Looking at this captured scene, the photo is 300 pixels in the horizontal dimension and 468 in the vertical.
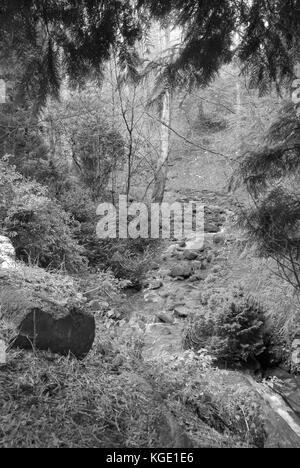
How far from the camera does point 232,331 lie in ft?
17.9

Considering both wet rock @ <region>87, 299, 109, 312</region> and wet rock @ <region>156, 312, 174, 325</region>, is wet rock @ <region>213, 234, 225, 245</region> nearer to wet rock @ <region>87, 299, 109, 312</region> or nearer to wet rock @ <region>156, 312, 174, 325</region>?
wet rock @ <region>156, 312, 174, 325</region>

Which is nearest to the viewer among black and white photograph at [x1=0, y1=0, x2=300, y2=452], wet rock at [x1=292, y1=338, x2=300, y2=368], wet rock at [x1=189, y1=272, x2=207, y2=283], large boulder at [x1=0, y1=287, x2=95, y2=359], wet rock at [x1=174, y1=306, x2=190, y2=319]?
black and white photograph at [x1=0, y1=0, x2=300, y2=452]

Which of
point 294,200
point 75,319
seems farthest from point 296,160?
point 75,319

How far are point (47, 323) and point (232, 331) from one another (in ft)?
10.9

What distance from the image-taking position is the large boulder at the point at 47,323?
104 inches

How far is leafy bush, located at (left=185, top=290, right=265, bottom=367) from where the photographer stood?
17.8 ft

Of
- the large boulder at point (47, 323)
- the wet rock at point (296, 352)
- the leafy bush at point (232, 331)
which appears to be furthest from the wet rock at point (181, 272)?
the large boulder at point (47, 323)

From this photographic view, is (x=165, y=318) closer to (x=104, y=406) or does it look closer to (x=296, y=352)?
(x=296, y=352)

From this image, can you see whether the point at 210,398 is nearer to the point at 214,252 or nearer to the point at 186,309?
the point at 186,309

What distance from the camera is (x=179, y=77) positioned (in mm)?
3023

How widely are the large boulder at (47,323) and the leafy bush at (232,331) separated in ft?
9.71

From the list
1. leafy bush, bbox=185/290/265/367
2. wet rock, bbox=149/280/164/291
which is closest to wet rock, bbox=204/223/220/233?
wet rock, bbox=149/280/164/291

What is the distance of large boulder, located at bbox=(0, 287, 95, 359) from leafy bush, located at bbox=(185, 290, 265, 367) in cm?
296

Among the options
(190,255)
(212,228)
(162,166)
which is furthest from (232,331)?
(162,166)
